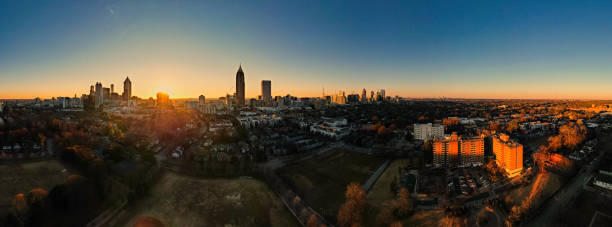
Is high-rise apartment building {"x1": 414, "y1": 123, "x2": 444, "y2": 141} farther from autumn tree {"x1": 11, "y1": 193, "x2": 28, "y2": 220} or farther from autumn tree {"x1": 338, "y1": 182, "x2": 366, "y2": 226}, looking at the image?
autumn tree {"x1": 11, "y1": 193, "x2": 28, "y2": 220}

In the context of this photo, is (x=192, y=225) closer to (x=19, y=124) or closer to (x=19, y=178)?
(x=19, y=178)

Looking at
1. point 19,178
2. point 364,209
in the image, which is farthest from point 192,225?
point 19,178

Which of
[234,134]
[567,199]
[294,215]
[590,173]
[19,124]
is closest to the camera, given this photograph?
[294,215]

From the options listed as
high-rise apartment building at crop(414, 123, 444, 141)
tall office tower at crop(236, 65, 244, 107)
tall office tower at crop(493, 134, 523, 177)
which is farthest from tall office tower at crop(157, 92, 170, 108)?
tall office tower at crop(493, 134, 523, 177)

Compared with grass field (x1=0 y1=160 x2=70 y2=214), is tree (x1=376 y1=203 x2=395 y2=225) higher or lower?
lower

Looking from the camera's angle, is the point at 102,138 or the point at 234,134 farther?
the point at 234,134

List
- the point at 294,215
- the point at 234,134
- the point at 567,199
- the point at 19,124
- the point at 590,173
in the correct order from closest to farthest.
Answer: the point at 294,215 < the point at 567,199 < the point at 590,173 < the point at 19,124 < the point at 234,134
